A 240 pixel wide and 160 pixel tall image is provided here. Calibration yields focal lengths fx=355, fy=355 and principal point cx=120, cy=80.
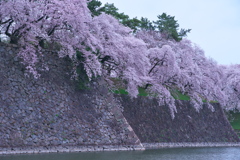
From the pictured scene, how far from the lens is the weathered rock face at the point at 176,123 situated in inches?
1307

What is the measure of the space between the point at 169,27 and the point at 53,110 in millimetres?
34409

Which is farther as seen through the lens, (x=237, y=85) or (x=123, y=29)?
(x=237, y=85)

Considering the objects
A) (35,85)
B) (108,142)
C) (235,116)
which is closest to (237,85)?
(235,116)

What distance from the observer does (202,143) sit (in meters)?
41.2

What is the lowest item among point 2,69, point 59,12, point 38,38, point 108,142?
point 108,142

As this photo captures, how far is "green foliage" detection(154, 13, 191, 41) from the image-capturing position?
5262cm

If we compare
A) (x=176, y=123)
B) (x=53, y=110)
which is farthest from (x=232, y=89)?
(x=53, y=110)

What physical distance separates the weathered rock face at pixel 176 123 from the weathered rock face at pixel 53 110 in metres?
3.72

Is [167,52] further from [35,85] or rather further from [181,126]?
[35,85]

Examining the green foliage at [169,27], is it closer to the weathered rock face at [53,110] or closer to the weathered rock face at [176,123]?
the weathered rock face at [176,123]

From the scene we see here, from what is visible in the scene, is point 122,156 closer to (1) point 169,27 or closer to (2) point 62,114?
(2) point 62,114

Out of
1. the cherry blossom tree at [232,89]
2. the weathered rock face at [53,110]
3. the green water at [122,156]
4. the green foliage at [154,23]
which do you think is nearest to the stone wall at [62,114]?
the weathered rock face at [53,110]

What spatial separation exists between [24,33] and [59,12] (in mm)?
2979

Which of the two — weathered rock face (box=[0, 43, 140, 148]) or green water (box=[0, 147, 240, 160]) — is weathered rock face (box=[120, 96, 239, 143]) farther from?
green water (box=[0, 147, 240, 160])
